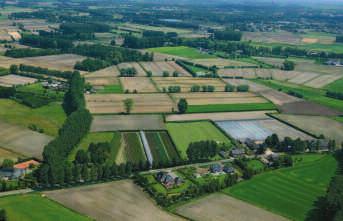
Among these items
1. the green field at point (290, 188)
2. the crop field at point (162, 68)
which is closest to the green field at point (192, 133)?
the green field at point (290, 188)

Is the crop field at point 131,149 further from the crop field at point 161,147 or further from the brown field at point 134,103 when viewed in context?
the brown field at point 134,103

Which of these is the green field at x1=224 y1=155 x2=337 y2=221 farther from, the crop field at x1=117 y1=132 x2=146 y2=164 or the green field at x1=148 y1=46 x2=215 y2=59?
the green field at x1=148 y1=46 x2=215 y2=59

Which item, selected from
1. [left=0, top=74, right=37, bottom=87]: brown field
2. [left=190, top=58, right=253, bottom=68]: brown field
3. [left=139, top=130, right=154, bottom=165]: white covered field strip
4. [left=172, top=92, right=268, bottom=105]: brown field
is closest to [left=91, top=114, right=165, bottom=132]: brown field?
[left=139, top=130, right=154, bottom=165]: white covered field strip

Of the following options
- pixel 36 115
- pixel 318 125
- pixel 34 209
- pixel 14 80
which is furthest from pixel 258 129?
pixel 14 80

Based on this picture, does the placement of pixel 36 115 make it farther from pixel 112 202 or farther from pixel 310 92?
pixel 310 92

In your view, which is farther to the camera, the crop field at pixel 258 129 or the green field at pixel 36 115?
the green field at pixel 36 115
